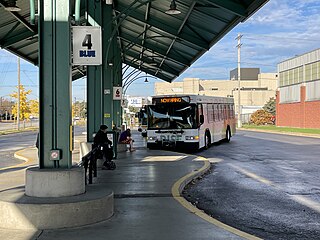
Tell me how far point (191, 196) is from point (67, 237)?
4.58 metres

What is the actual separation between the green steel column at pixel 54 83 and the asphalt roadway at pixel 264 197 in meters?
3.22

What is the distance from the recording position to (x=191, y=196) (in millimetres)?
10234

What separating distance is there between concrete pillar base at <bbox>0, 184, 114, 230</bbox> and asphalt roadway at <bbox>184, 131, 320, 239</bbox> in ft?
8.21

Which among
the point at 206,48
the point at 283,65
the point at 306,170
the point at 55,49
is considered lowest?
the point at 306,170

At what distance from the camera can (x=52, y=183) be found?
6996 mm

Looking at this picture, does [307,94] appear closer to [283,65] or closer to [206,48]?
[283,65]

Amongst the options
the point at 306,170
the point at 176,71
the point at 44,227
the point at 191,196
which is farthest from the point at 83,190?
the point at 176,71

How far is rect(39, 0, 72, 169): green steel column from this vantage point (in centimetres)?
739

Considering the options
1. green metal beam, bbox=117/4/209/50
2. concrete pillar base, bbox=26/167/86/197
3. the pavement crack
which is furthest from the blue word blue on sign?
green metal beam, bbox=117/4/209/50

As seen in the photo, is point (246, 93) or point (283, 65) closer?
point (283, 65)

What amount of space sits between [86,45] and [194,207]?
3.65 m

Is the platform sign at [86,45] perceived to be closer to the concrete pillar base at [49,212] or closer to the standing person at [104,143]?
the concrete pillar base at [49,212]

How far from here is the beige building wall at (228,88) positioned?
122 metres

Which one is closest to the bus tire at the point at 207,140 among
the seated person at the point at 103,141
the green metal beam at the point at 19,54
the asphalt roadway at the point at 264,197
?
the asphalt roadway at the point at 264,197
